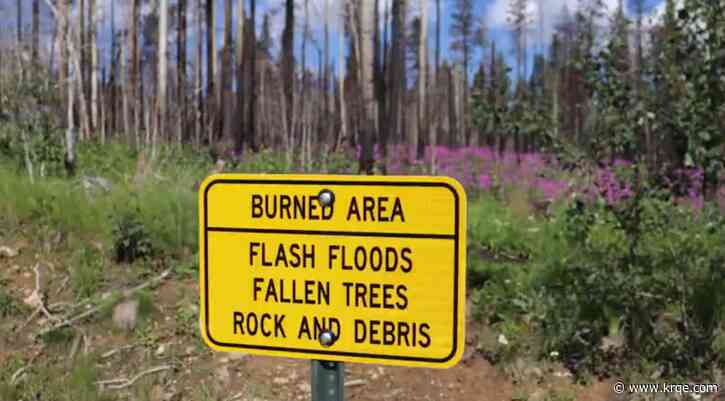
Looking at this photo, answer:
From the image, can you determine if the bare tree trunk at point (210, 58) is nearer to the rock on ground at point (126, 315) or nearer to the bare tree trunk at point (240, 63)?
the bare tree trunk at point (240, 63)

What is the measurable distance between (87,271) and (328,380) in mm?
4452

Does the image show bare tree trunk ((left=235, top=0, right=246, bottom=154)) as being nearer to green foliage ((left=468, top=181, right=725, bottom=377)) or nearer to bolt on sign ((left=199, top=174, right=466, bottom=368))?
green foliage ((left=468, top=181, right=725, bottom=377))

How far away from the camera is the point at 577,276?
4.91 m

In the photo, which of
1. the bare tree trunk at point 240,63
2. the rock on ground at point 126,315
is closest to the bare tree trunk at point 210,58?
the bare tree trunk at point 240,63

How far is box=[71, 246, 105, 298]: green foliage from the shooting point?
5301 mm

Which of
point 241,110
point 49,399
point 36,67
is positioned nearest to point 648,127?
point 49,399

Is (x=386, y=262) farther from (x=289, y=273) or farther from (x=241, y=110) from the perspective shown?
(x=241, y=110)

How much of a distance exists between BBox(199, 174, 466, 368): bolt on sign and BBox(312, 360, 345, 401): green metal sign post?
0.04 m

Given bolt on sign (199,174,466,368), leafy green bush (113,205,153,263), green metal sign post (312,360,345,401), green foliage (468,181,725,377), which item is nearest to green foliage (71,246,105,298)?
leafy green bush (113,205,153,263)

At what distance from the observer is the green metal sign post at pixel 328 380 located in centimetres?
147

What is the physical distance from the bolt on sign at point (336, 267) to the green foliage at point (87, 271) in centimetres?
414

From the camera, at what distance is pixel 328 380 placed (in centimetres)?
147

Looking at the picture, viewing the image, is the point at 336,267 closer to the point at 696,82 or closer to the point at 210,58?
the point at 696,82

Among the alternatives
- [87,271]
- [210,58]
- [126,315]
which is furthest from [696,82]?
[210,58]
